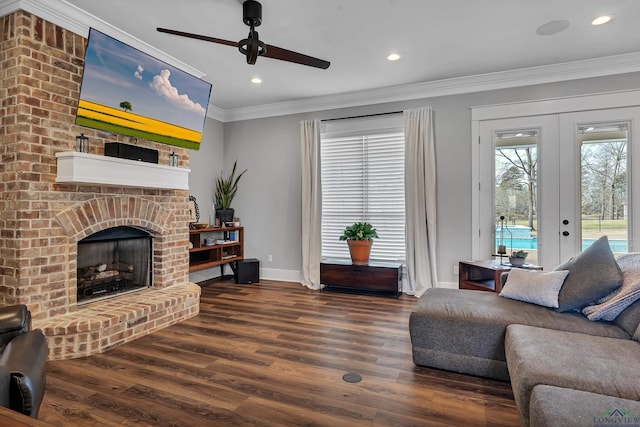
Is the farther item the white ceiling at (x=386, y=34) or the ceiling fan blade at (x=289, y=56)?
the white ceiling at (x=386, y=34)

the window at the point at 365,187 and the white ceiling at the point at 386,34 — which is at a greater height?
the white ceiling at the point at 386,34

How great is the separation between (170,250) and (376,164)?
2.95m

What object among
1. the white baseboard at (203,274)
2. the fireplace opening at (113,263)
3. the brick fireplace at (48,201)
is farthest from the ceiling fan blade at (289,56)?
the white baseboard at (203,274)

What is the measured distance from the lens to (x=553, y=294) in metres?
2.44

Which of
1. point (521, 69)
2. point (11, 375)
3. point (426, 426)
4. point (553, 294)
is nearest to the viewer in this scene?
point (11, 375)

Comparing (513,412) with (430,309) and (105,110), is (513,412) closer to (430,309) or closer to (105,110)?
(430,309)

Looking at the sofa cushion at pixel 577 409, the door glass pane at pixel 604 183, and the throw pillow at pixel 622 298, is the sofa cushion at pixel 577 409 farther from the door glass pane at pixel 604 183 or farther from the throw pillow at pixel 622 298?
the door glass pane at pixel 604 183

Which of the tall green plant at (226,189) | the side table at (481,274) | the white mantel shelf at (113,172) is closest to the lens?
the white mantel shelf at (113,172)

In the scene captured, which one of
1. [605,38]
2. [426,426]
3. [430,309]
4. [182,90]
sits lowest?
[426,426]

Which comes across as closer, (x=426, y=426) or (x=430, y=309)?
(x=426, y=426)

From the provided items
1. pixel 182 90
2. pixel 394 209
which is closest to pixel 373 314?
pixel 394 209

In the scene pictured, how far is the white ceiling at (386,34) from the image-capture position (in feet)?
9.04

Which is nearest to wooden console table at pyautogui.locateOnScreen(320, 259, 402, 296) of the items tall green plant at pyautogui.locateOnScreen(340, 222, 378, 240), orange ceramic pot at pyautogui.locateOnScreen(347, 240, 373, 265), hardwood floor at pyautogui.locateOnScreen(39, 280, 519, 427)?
orange ceramic pot at pyautogui.locateOnScreen(347, 240, 373, 265)

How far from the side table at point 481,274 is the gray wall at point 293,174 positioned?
363mm
